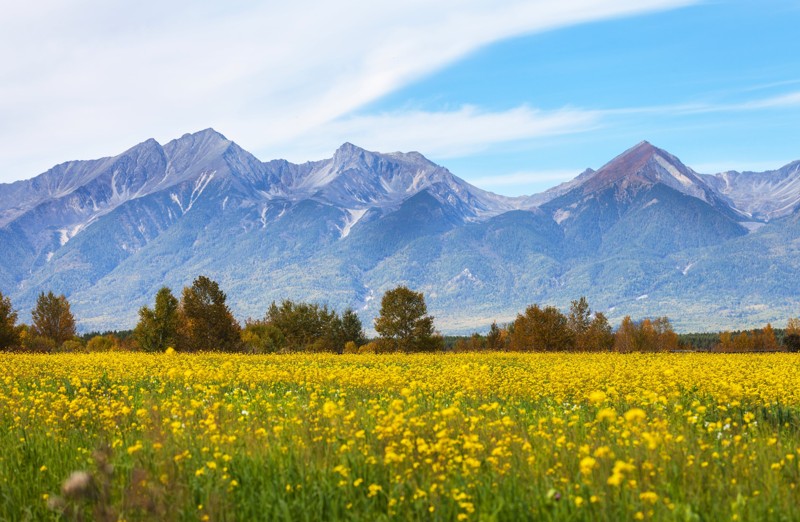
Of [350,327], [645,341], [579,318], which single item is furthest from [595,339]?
[350,327]

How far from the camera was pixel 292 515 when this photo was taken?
7363mm

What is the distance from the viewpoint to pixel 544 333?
243ft

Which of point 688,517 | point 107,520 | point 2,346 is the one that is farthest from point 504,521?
point 2,346

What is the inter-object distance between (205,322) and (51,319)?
53.0 m

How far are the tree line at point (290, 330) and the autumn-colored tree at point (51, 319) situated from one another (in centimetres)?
13

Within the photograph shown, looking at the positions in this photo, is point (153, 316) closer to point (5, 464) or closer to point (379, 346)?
point (379, 346)

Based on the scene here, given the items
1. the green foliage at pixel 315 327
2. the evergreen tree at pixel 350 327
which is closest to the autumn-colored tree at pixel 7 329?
the green foliage at pixel 315 327

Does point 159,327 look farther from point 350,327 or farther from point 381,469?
point 381,469

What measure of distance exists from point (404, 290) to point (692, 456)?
2705 inches

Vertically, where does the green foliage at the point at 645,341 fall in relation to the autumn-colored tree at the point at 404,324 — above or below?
below

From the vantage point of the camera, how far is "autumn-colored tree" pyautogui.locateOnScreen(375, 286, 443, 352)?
73188mm

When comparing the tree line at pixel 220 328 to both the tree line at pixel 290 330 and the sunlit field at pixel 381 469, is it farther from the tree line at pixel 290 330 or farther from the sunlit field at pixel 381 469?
the sunlit field at pixel 381 469

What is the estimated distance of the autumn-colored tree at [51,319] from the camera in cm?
10231

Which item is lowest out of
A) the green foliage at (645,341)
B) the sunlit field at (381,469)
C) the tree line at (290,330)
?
the green foliage at (645,341)
